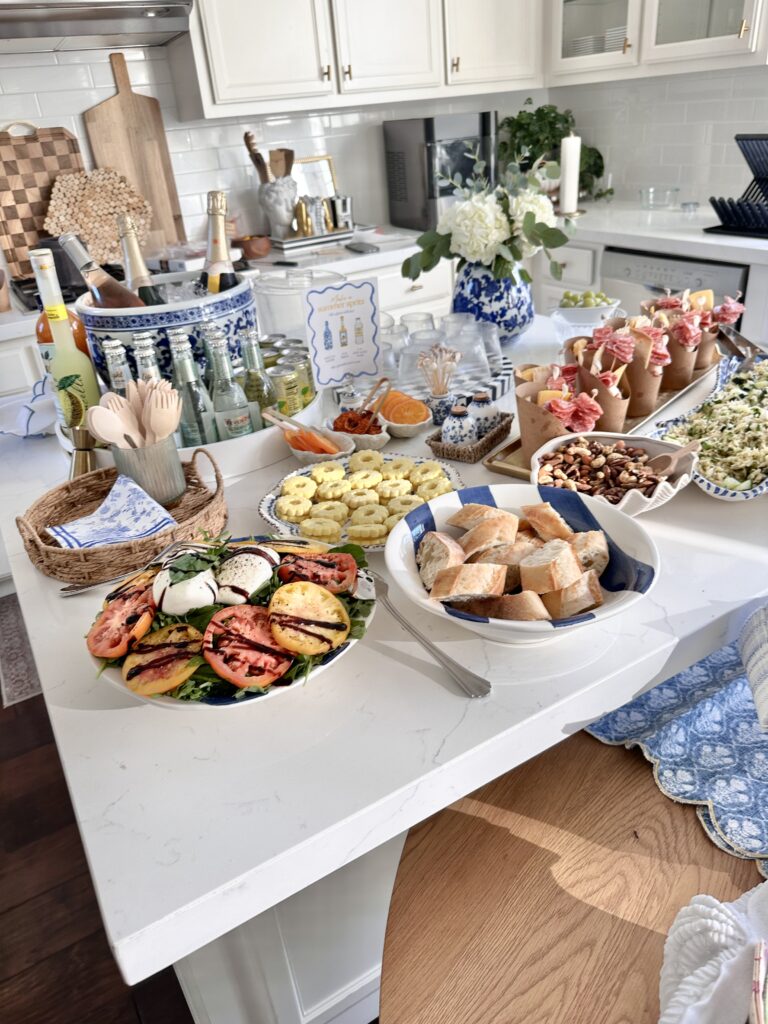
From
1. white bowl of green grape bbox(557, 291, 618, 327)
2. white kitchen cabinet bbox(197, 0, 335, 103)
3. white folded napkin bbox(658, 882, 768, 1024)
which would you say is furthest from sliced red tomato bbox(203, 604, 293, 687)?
white kitchen cabinet bbox(197, 0, 335, 103)

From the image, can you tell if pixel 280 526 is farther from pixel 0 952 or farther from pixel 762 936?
pixel 0 952

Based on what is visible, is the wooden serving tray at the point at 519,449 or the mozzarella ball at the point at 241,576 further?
the wooden serving tray at the point at 519,449

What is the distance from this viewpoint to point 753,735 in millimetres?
927

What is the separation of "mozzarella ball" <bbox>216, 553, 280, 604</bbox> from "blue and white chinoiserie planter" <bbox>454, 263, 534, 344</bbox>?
1105 millimetres

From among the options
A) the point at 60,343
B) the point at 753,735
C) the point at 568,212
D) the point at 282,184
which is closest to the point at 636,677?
the point at 753,735

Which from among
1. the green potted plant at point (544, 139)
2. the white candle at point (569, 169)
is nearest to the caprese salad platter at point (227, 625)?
the white candle at point (569, 169)

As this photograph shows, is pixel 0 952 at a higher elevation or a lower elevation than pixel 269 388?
lower

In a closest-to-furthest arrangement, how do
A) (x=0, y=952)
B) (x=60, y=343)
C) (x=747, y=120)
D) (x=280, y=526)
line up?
(x=280, y=526) → (x=60, y=343) → (x=0, y=952) → (x=747, y=120)

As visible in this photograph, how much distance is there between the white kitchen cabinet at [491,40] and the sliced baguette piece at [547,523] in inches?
120

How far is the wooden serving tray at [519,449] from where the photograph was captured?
4.03 feet

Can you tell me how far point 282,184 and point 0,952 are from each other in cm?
292

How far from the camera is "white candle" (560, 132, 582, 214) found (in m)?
1.77

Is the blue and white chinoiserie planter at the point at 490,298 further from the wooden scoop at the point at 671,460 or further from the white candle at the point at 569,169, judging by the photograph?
the wooden scoop at the point at 671,460

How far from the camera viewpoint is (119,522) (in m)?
1.08
